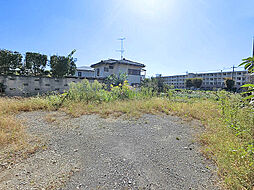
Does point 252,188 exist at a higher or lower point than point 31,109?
lower

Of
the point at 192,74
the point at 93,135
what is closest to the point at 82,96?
the point at 93,135

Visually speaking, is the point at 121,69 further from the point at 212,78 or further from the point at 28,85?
the point at 212,78

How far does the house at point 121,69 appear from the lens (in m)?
12.8

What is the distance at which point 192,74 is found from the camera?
32.8 meters

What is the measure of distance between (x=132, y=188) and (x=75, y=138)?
4.22 feet

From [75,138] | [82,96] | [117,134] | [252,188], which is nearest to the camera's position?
[252,188]

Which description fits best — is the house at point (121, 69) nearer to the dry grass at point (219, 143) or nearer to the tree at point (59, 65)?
the tree at point (59, 65)

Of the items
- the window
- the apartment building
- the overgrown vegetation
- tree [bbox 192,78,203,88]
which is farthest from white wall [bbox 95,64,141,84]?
tree [bbox 192,78,203,88]

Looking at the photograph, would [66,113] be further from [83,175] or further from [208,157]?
[208,157]

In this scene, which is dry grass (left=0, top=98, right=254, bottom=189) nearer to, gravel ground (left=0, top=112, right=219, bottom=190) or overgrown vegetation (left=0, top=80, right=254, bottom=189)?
overgrown vegetation (left=0, top=80, right=254, bottom=189)

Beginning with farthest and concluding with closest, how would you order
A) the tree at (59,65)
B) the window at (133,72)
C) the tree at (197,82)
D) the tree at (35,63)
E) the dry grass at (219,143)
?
the tree at (197,82) → the window at (133,72) → the tree at (59,65) → the tree at (35,63) → the dry grass at (219,143)

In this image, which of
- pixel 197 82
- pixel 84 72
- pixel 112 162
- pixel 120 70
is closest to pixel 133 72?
pixel 120 70

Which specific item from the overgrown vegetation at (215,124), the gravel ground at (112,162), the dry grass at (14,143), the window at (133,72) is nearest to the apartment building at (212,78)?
the window at (133,72)

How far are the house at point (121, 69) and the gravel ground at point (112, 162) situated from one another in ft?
34.4
